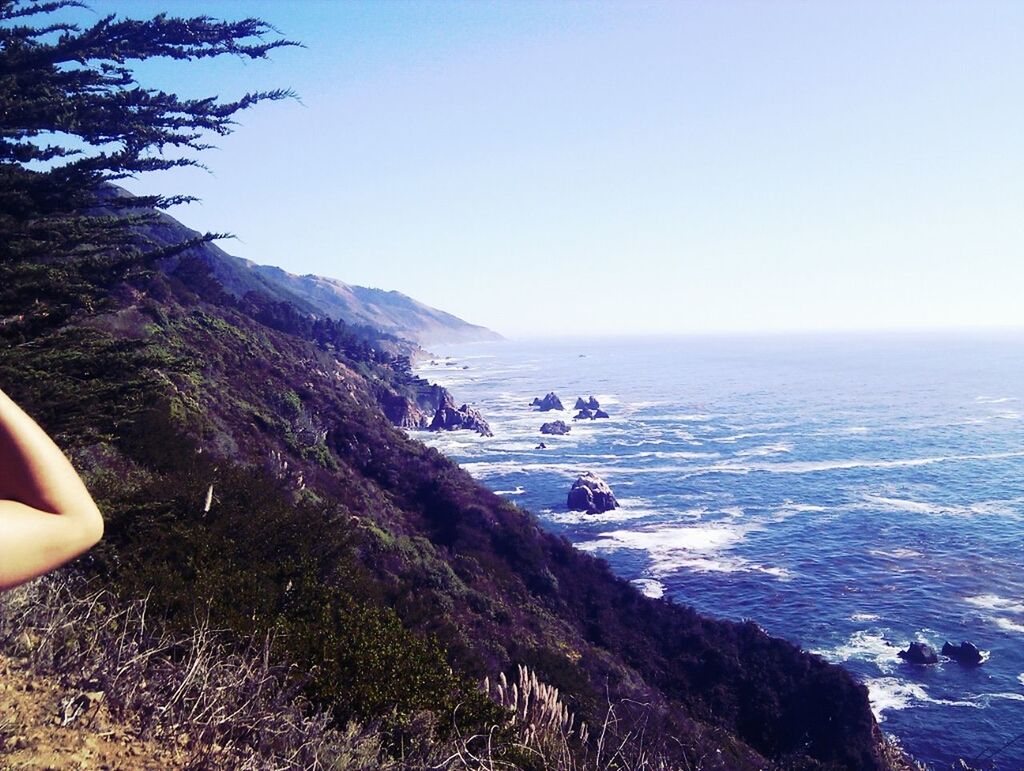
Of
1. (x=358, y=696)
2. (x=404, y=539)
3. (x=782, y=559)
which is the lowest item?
(x=782, y=559)

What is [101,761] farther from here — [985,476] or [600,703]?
[985,476]

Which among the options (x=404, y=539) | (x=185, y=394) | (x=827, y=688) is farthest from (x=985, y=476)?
(x=185, y=394)

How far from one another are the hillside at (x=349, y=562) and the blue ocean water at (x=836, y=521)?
4486 mm

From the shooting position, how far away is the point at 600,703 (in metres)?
15.5

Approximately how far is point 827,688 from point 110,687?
2164 centimetres

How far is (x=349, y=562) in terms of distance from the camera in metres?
13.4

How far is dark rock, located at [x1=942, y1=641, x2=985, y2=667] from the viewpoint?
24.4 metres

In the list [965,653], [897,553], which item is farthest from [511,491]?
[965,653]

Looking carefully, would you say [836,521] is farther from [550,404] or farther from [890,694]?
[550,404]

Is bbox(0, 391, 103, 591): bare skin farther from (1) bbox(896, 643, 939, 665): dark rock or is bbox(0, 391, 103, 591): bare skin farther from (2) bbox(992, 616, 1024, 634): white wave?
(2) bbox(992, 616, 1024, 634): white wave

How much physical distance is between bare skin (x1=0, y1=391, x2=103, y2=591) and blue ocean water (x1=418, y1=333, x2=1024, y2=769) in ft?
80.6

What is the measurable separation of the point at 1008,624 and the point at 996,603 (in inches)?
79.8

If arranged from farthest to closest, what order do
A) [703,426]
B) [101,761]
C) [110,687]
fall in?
[703,426], [110,687], [101,761]

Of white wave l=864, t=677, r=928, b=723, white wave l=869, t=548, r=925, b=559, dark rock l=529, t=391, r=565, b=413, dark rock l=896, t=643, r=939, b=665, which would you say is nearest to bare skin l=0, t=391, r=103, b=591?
white wave l=864, t=677, r=928, b=723
